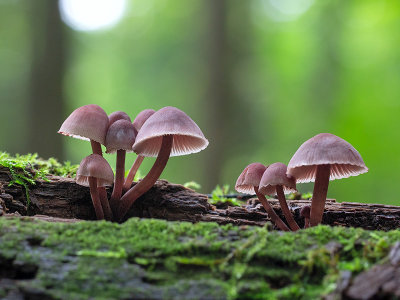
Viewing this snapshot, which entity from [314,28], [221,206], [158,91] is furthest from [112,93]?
[221,206]

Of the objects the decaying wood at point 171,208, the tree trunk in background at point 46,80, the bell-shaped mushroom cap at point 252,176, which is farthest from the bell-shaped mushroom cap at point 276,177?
the tree trunk in background at point 46,80

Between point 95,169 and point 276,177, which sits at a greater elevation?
point 276,177

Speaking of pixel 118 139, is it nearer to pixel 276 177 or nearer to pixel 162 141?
pixel 162 141

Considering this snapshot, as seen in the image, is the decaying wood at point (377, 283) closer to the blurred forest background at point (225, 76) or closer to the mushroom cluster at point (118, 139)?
the mushroom cluster at point (118, 139)

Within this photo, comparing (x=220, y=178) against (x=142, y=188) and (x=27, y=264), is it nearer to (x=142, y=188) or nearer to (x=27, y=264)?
(x=142, y=188)

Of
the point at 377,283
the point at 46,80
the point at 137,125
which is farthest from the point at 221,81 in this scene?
the point at 377,283

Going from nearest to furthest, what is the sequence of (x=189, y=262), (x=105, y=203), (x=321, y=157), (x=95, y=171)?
(x=189, y=262) → (x=321, y=157) → (x=95, y=171) → (x=105, y=203)

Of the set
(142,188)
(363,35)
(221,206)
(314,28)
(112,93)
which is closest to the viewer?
(142,188)
